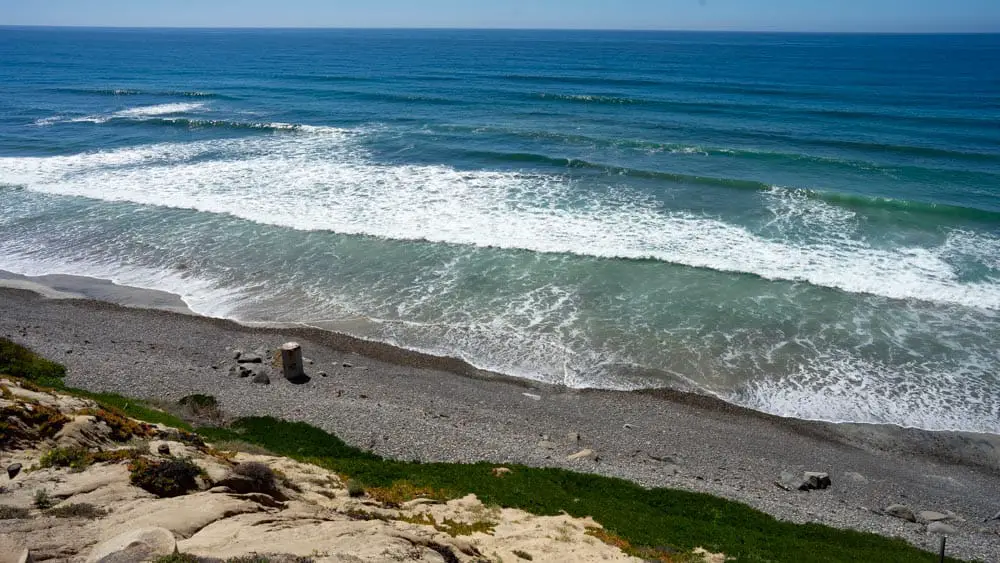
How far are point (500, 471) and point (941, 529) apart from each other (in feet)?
33.1

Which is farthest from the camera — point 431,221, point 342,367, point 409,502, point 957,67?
point 957,67

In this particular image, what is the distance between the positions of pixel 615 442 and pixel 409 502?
6871 mm

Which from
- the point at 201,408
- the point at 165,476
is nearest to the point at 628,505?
the point at 165,476

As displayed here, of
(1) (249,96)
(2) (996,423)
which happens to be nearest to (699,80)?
(1) (249,96)

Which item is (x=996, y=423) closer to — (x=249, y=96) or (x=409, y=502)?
(x=409, y=502)

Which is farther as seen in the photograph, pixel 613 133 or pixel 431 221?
pixel 613 133


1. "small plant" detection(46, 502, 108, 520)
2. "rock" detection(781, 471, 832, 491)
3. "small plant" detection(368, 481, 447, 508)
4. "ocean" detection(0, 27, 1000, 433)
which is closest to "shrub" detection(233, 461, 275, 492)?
"small plant" detection(46, 502, 108, 520)

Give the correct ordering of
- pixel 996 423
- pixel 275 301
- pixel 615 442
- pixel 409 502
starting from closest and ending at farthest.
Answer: pixel 409 502 < pixel 615 442 < pixel 996 423 < pixel 275 301

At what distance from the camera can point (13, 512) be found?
863cm

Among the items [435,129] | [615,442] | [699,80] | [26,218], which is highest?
[699,80]

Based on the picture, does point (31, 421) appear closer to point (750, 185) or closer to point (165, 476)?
point (165, 476)

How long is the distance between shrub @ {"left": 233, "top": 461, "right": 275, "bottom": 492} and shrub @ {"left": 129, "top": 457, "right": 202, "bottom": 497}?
0.68 metres

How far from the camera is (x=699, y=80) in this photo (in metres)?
73.9

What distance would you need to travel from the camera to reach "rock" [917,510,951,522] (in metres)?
14.5
